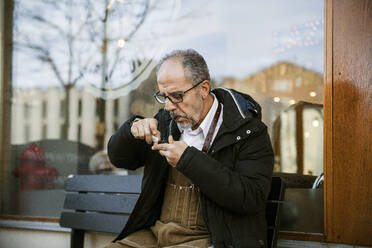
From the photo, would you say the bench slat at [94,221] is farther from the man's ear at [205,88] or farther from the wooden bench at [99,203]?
the man's ear at [205,88]

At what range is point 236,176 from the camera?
2191 mm

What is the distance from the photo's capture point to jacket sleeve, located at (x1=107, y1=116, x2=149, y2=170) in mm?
2529

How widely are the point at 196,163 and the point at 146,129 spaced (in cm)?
36

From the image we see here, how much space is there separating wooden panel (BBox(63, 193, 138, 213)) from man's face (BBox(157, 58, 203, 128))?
1.05 m

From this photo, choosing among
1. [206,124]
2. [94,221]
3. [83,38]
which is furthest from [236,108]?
[83,38]

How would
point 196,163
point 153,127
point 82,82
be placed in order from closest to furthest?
point 196,163, point 153,127, point 82,82

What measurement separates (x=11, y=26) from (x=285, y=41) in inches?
133

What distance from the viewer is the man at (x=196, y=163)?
85.2 inches

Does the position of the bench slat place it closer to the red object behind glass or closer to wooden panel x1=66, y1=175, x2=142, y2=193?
wooden panel x1=66, y1=175, x2=142, y2=193

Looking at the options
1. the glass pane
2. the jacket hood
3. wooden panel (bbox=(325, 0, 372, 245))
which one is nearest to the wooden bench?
the glass pane

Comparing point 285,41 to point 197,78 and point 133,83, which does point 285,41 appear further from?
point 197,78

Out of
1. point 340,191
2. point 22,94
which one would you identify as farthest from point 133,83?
point 340,191

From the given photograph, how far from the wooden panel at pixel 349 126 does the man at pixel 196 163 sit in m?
0.57

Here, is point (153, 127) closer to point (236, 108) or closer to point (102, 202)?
point (236, 108)
